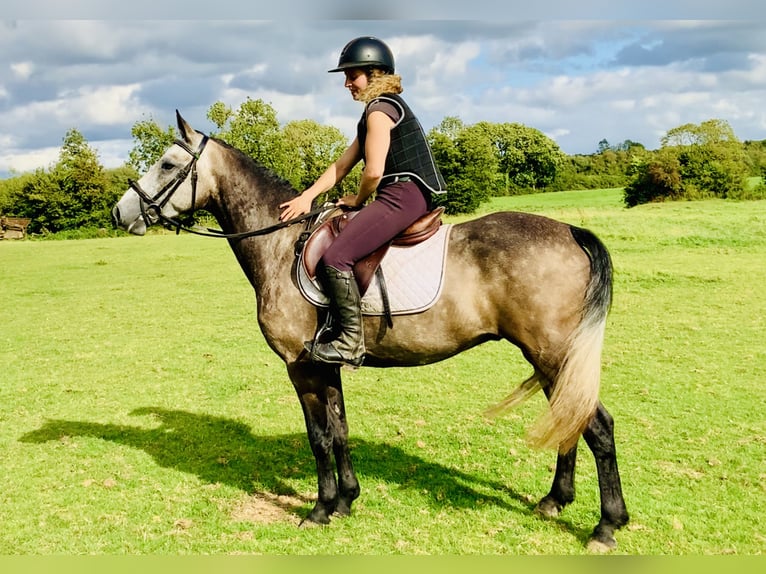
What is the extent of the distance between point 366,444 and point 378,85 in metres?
3.67

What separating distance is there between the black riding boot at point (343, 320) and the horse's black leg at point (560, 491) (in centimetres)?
181

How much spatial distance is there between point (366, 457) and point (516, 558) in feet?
7.69

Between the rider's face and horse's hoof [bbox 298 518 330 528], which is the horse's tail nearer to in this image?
horse's hoof [bbox 298 518 330 528]

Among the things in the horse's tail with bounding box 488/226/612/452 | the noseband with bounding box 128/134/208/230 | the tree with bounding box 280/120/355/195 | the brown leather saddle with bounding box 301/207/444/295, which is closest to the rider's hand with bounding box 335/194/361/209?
the brown leather saddle with bounding box 301/207/444/295

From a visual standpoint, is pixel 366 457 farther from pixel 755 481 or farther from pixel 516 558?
pixel 755 481

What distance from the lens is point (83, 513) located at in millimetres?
4938

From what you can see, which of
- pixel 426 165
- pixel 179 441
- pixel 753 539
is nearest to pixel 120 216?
pixel 426 165

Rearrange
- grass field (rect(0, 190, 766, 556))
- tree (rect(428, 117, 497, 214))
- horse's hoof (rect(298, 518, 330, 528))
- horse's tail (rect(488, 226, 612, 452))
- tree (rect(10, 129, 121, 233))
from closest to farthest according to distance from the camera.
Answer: horse's tail (rect(488, 226, 612, 452)) → grass field (rect(0, 190, 766, 556)) → horse's hoof (rect(298, 518, 330, 528)) → tree (rect(428, 117, 497, 214)) → tree (rect(10, 129, 121, 233))

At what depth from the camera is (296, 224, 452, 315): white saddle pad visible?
421 cm

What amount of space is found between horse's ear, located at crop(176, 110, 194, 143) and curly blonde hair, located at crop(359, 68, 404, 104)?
1.40 meters

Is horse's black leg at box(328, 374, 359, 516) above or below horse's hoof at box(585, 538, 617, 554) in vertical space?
above

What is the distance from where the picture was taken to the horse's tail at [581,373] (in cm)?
399

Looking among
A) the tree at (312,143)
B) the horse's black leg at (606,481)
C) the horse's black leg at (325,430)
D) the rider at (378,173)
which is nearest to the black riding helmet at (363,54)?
the rider at (378,173)

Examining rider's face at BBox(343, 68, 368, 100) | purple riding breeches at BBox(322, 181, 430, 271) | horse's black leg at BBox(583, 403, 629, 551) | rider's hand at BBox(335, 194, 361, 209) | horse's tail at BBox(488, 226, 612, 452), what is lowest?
horse's black leg at BBox(583, 403, 629, 551)
